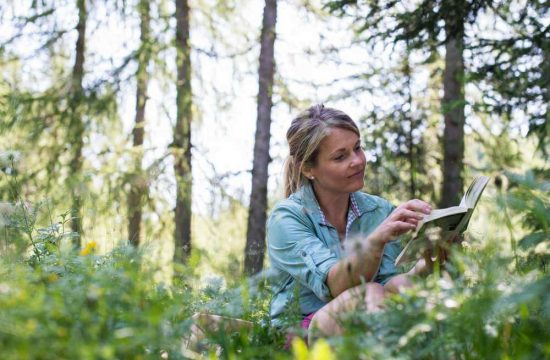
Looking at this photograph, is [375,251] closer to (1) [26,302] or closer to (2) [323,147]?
(2) [323,147]

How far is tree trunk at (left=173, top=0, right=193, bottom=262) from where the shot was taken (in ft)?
33.1

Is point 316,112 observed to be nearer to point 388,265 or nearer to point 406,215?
point 388,265

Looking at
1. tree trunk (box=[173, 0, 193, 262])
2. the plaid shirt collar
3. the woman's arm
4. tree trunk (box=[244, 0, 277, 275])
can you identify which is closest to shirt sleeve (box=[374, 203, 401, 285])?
the plaid shirt collar

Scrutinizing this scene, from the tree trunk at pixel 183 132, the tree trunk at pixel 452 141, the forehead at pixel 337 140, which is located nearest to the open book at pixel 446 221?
the forehead at pixel 337 140

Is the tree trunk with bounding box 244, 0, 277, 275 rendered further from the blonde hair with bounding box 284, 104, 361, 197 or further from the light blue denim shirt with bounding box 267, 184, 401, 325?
the light blue denim shirt with bounding box 267, 184, 401, 325

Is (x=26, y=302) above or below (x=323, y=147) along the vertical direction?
below

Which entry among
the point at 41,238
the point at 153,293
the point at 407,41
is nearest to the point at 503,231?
the point at 153,293

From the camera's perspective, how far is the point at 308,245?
2.90m

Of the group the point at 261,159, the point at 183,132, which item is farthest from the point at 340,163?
the point at 183,132

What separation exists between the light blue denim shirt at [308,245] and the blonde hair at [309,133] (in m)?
0.14

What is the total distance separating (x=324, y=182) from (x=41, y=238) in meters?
1.40

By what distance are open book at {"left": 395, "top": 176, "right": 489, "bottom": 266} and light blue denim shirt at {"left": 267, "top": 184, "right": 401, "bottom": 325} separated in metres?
0.32

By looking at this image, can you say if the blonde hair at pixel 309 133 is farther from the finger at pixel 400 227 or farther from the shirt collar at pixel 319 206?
the finger at pixel 400 227

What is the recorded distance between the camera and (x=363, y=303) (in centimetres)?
Result: 174
